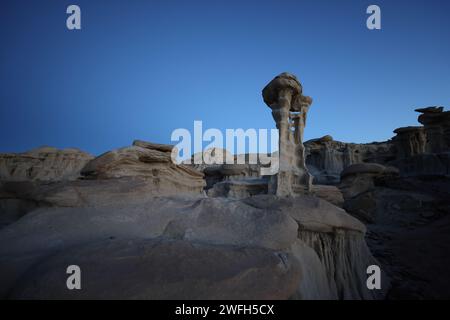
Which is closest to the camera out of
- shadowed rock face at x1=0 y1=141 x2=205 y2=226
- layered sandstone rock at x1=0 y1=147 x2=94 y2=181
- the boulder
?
the boulder

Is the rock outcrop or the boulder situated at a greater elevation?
the boulder

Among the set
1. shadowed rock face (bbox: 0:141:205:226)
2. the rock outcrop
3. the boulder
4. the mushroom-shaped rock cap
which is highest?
the mushroom-shaped rock cap

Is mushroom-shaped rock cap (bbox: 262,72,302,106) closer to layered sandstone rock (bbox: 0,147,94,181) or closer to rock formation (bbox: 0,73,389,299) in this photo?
rock formation (bbox: 0,73,389,299)

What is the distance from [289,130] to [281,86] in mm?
1569

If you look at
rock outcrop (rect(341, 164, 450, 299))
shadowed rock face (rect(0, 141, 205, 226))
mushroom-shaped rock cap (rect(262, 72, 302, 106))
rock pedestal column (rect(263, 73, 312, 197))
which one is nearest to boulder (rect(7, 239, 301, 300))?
shadowed rock face (rect(0, 141, 205, 226))

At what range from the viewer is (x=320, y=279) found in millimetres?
3270

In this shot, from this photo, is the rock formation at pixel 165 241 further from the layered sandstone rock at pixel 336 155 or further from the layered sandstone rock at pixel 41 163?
the layered sandstone rock at pixel 336 155

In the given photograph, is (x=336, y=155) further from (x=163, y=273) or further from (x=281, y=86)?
(x=163, y=273)

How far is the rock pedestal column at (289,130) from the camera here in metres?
8.36

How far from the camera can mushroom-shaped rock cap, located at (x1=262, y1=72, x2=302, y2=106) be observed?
8221mm

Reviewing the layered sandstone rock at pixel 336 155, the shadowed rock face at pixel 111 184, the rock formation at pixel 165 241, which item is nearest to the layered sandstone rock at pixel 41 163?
the shadowed rock face at pixel 111 184

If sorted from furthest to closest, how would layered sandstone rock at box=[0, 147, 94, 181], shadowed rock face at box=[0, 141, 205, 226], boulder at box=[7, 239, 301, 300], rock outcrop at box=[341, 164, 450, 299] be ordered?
layered sandstone rock at box=[0, 147, 94, 181] < rock outcrop at box=[341, 164, 450, 299] < shadowed rock face at box=[0, 141, 205, 226] < boulder at box=[7, 239, 301, 300]

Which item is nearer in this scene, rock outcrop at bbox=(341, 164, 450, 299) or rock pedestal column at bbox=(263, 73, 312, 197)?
rock outcrop at bbox=(341, 164, 450, 299)
